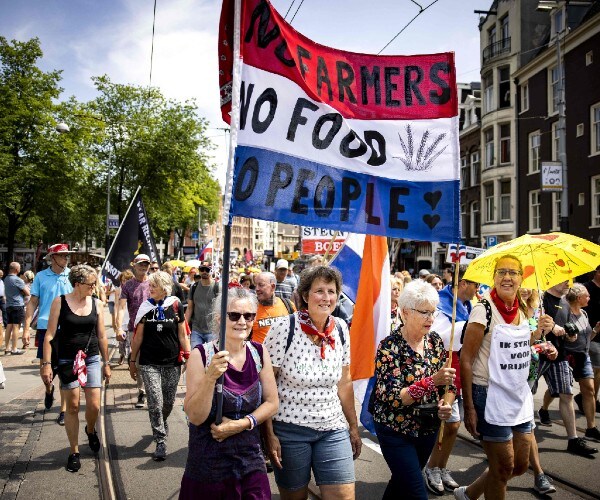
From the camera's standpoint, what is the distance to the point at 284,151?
348cm

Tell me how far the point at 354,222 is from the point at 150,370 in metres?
2.99

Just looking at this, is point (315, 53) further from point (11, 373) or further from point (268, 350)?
point (11, 373)

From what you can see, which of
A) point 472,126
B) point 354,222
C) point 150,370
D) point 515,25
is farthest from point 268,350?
point 472,126

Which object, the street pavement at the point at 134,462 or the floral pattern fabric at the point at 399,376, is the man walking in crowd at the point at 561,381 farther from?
the floral pattern fabric at the point at 399,376

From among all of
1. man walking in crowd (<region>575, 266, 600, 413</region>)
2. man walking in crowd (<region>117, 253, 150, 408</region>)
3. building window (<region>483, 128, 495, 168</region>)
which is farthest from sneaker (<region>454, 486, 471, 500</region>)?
building window (<region>483, 128, 495, 168</region>)

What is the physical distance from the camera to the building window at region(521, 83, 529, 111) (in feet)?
103

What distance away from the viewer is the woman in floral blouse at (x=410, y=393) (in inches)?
133

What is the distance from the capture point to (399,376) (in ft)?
11.4

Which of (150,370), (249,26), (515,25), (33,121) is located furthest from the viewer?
(515,25)

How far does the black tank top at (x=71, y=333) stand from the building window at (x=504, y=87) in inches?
1291

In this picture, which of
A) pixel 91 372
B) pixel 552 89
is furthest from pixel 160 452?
Result: pixel 552 89

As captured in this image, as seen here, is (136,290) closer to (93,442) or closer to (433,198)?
(93,442)

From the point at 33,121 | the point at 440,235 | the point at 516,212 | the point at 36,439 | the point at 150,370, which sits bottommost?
the point at 36,439

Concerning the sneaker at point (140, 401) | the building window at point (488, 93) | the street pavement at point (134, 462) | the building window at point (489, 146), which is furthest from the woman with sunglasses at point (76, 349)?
the building window at point (488, 93)
